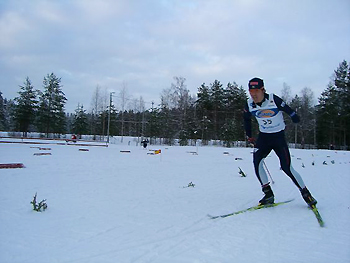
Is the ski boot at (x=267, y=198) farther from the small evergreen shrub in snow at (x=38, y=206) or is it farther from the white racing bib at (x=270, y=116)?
the small evergreen shrub in snow at (x=38, y=206)

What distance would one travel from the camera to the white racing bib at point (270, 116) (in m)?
3.81

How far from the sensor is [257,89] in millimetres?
3830

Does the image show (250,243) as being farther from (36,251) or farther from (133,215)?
(36,251)

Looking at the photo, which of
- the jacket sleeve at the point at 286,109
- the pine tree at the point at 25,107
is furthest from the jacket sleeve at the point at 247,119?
the pine tree at the point at 25,107

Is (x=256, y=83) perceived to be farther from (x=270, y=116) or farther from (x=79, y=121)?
(x=79, y=121)

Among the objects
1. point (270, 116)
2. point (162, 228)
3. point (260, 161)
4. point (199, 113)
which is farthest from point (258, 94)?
point (199, 113)

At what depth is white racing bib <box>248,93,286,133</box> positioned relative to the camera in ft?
12.5

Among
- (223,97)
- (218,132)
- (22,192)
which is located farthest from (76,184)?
(223,97)

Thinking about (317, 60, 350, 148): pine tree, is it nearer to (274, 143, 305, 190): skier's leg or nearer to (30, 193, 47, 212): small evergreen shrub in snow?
(274, 143, 305, 190): skier's leg

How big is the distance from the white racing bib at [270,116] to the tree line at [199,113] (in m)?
32.1

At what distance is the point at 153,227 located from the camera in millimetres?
2844

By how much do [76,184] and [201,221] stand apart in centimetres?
343

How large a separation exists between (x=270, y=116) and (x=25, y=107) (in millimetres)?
41796

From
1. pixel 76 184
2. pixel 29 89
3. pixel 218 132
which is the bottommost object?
pixel 76 184
